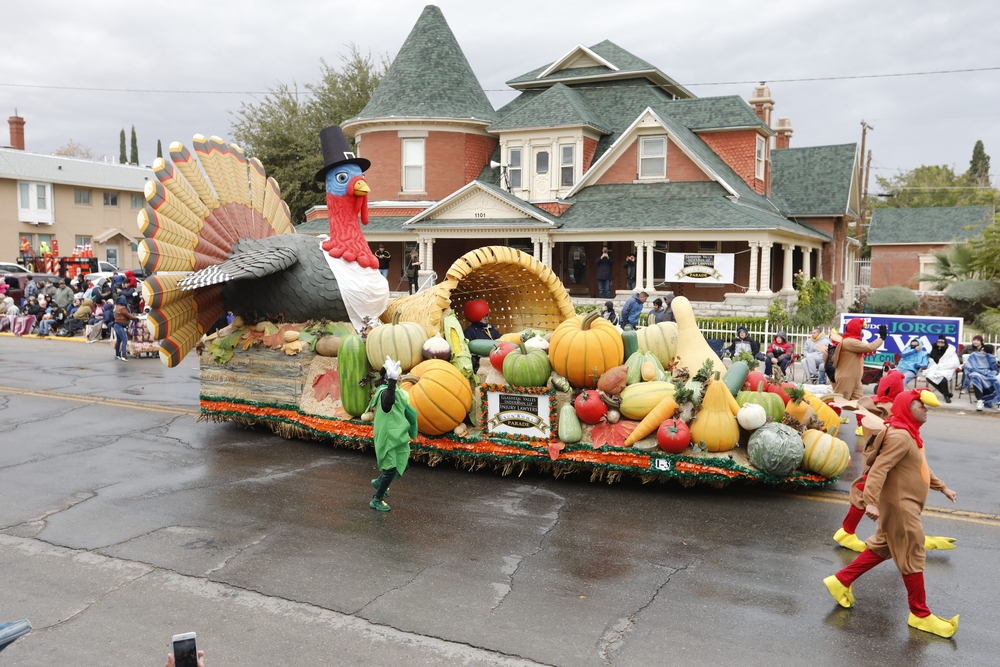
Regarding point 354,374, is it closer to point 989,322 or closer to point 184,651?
point 184,651

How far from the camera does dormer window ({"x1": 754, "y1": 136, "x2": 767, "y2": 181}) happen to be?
28203 millimetres

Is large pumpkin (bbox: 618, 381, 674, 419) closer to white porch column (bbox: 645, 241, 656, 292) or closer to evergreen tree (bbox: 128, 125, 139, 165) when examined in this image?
white porch column (bbox: 645, 241, 656, 292)

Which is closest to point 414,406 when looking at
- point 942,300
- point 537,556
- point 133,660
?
point 537,556

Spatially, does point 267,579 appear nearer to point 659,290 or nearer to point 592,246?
point 659,290

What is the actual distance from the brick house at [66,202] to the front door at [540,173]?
29.3 m

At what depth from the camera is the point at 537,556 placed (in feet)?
21.9

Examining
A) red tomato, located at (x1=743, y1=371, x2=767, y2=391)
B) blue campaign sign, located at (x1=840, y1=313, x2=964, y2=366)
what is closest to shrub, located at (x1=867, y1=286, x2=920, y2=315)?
blue campaign sign, located at (x1=840, y1=313, x2=964, y2=366)

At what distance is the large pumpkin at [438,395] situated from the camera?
29.0 ft

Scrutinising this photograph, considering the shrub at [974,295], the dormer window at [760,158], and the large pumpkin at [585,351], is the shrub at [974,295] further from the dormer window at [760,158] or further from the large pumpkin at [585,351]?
the large pumpkin at [585,351]

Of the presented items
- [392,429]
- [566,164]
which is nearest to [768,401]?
[392,429]

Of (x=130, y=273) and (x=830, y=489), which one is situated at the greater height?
(x=130, y=273)

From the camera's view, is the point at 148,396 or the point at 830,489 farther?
the point at 148,396

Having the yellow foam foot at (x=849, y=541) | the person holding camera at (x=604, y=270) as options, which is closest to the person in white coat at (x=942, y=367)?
the yellow foam foot at (x=849, y=541)

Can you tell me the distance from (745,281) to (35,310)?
23.7 meters
